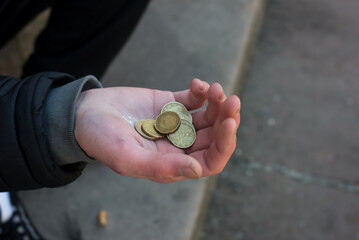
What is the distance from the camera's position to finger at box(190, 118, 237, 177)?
1.19m

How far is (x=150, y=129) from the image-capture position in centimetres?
151

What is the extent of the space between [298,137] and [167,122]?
1680 mm

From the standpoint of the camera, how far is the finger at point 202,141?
1.46 meters

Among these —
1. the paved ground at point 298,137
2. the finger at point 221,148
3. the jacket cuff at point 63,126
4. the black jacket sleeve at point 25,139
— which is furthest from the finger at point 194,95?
the paved ground at point 298,137

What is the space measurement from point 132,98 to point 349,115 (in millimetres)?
2286

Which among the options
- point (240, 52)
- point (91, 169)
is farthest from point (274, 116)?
point (91, 169)

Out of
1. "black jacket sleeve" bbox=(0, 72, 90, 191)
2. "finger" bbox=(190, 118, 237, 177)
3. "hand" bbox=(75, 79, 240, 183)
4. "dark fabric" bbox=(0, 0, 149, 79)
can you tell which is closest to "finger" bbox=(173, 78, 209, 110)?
"hand" bbox=(75, 79, 240, 183)

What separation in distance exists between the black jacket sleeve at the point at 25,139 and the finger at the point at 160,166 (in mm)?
355

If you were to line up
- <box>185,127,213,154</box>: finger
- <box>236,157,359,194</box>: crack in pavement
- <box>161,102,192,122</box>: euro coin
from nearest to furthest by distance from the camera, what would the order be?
1. <box>185,127,213,154</box>: finger
2. <box>161,102,192,122</box>: euro coin
3. <box>236,157,359,194</box>: crack in pavement

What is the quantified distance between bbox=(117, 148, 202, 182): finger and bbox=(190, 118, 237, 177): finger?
0.12 meters

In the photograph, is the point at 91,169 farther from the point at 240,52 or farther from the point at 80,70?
the point at 240,52

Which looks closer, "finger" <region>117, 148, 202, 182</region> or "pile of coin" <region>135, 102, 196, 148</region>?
"finger" <region>117, 148, 202, 182</region>

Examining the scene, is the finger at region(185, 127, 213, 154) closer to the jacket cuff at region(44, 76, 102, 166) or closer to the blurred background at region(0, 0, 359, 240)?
the jacket cuff at region(44, 76, 102, 166)

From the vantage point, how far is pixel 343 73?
3.35 meters
